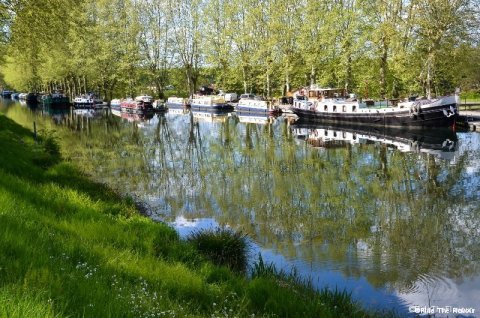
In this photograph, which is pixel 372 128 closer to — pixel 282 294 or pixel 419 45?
pixel 419 45

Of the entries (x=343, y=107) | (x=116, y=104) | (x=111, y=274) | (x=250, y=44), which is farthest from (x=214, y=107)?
(x=111, y=274)

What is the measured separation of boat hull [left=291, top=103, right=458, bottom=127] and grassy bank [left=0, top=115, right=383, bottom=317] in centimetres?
3122

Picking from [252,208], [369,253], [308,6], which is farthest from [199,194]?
[308,6]

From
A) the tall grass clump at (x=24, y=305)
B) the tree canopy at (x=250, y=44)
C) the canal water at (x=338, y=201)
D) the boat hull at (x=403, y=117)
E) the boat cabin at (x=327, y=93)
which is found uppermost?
the tree canopy at (x=250, y=44)

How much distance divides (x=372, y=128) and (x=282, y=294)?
116ft

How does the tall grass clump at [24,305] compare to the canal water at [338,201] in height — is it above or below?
above

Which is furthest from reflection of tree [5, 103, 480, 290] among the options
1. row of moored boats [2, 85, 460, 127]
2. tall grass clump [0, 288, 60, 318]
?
row of moored boats [2, 85, 460, 127]

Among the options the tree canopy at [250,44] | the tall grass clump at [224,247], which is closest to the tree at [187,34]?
the tree canopy at [250,44]

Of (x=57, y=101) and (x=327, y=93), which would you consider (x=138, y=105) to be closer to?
(x=57, y=101)

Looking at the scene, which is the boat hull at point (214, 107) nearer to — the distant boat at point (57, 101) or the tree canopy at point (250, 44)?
the tree canopy at point (250, 44)

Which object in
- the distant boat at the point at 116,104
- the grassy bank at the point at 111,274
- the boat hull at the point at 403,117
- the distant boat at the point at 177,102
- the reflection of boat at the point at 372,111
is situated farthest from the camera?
the distant boat at the point at 177,102

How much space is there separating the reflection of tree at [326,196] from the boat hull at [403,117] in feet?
31.6

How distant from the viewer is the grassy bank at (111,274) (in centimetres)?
439

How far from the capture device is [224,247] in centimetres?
955
